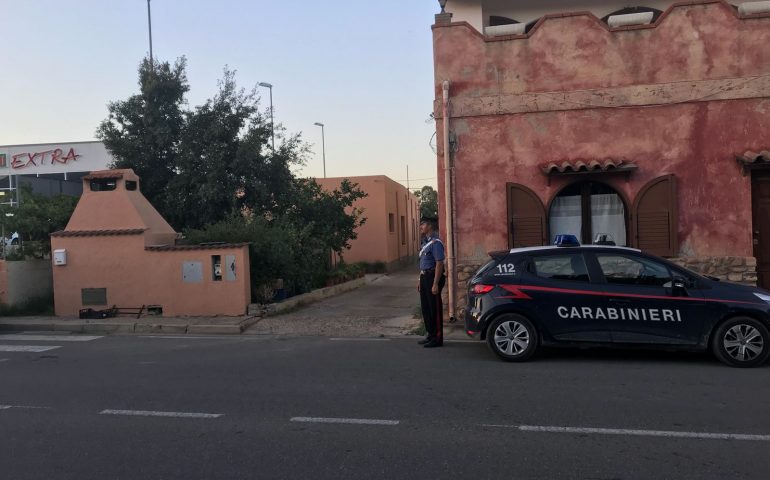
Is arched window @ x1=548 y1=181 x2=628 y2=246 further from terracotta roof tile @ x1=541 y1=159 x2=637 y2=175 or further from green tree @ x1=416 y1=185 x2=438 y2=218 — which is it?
green tree @ x1=416 y1=185 x2=438 y2=218

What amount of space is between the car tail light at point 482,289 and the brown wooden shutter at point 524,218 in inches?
120

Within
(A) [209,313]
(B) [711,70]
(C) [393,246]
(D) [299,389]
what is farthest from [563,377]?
(C) [393,246]

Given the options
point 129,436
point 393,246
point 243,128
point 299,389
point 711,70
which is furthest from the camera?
point 393,246

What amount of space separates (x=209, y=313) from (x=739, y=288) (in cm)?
941

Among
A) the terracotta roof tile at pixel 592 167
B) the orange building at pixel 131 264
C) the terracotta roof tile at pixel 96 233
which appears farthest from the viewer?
the terracotta roof tile at pixel 96 233

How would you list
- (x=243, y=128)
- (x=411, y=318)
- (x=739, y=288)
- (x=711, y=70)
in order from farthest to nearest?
(x=243, y=128), (x=411, y=318), (x=711, y=70), (x=739, y=288)

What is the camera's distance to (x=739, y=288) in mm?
7832

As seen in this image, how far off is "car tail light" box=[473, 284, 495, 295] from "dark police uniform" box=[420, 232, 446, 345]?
1.09 metres

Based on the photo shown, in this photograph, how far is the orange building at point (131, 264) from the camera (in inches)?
511

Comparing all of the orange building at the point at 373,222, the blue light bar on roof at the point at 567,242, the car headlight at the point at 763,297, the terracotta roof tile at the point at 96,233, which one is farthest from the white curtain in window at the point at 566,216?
the orange building at the point at 373,222

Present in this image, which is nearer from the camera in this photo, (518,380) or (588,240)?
(518,380)

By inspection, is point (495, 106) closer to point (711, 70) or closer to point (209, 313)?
point (711, 70)

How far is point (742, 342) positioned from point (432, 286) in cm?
411

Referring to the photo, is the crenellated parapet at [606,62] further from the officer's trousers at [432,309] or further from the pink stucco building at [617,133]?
the officer's trousers at [432,309]
